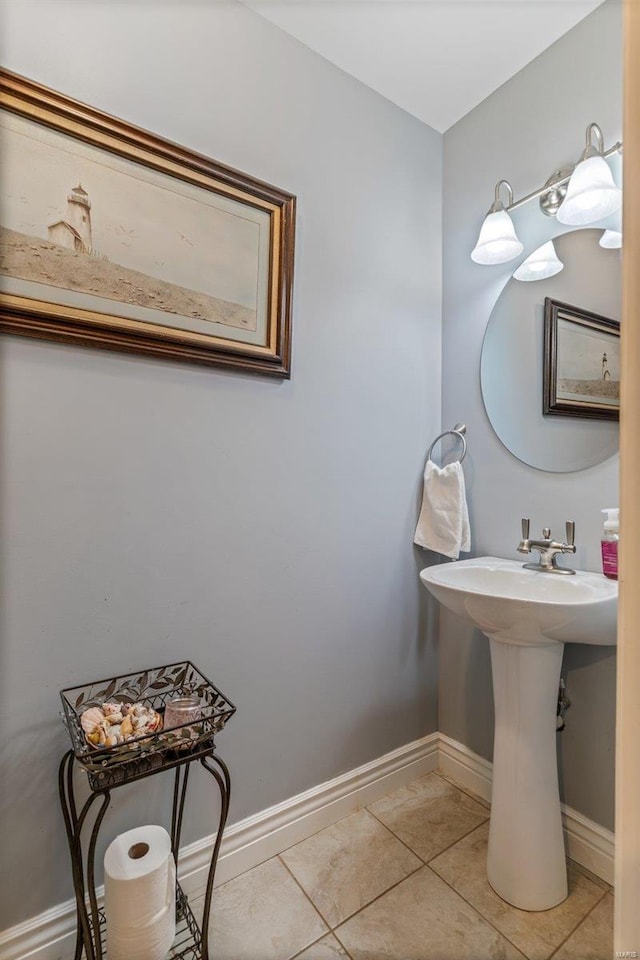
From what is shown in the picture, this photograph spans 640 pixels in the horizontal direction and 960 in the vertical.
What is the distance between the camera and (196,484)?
1215mm

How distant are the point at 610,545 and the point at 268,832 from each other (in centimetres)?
124

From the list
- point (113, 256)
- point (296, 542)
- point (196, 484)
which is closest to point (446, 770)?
point (296, 542)

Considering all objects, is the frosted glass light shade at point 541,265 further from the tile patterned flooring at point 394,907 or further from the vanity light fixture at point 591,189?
the tile patterned flooring at point 394,907

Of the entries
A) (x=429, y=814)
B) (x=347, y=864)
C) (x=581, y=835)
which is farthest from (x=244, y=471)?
(x=581, y=835)

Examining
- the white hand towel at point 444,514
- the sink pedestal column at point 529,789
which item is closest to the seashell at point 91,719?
the sink pedestal column at point 529,789

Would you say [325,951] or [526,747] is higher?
[526,747]

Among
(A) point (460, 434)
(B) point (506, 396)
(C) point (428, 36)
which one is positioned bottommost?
(A) point (460, 434)

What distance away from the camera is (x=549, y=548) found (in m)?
1.35

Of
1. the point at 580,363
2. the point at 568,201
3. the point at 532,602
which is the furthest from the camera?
the point at 580,363

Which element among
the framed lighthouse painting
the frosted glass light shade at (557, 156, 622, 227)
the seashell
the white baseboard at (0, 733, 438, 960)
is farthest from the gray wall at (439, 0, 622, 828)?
the seashell

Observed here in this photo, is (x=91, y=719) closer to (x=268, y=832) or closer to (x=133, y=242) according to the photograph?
(x=268, y=832)

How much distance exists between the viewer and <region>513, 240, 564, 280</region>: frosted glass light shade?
1396 mm

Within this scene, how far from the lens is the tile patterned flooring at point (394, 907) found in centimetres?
107

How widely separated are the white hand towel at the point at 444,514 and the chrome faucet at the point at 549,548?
0.21m
